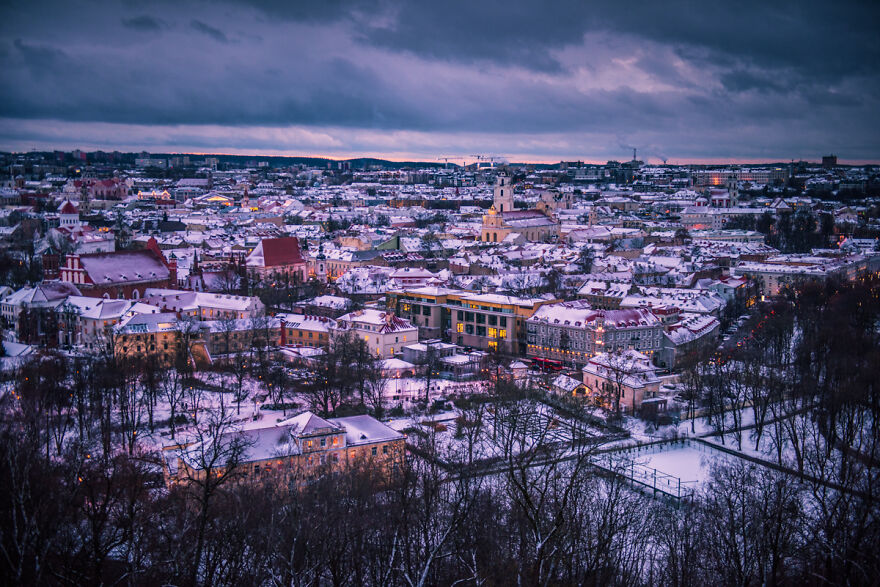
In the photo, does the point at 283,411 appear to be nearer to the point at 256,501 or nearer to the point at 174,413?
the point at 174,413

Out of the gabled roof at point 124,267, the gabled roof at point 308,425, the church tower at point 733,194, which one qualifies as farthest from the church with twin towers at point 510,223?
the gabled roof at point 308,425

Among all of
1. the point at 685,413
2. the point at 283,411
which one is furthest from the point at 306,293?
the point at 685,413

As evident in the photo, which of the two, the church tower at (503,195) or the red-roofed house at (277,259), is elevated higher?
the church tower at (503,195)

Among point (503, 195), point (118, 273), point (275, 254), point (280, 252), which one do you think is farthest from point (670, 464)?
point (503, 195)

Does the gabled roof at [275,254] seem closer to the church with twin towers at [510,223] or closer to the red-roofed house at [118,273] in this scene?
the red-roofed house at [118,273]

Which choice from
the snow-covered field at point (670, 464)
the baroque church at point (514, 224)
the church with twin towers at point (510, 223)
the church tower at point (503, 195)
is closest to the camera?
the snow-covered field at point (670, 464)

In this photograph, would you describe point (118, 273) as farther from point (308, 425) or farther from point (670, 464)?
point (670, 464)
